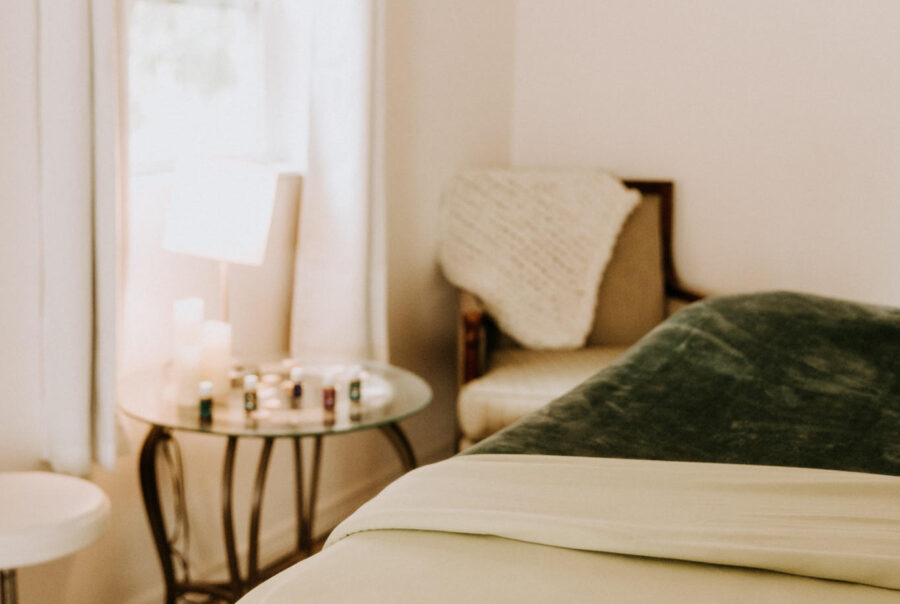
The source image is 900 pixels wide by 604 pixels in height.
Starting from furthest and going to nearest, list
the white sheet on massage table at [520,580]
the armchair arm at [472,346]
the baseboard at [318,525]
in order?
the armchair arm at [472,346] < the baseboard at [318,525] < the white sheet on massage table at [520,580]

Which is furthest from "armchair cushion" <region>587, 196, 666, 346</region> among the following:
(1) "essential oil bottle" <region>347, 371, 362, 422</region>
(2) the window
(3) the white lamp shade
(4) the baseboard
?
(3) the white lamp shade

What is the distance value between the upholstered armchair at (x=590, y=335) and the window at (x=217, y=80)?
0.74 meters

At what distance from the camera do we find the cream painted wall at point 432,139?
2.97 metres

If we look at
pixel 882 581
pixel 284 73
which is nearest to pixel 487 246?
pixel 284 73

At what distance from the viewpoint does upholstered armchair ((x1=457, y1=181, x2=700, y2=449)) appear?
2.53 meters

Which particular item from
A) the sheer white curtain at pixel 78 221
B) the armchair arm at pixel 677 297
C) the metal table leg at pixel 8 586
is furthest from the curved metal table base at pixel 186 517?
the armchair arm at pixel 677 297

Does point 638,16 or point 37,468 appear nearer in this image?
point 37,468

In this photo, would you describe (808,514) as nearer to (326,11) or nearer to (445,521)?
(445,521)

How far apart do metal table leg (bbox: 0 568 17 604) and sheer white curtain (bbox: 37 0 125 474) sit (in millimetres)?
266

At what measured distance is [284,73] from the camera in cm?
267

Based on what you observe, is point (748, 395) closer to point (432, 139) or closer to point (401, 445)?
point (401, 445)

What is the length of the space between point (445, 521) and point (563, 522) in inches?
5.6

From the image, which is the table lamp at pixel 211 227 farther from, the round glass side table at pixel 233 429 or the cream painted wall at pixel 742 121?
the cream painted wall at pixel 742 121

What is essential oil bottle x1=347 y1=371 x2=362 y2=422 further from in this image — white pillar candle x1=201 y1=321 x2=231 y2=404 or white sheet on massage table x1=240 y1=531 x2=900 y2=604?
white sheet on massage table x1=240 y1=531 x2=900 y2=604
